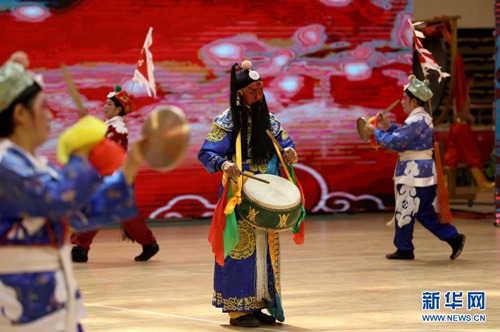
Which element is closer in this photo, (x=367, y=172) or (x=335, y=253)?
(x=335, y=253)

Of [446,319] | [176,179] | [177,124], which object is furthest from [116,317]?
[176,179]

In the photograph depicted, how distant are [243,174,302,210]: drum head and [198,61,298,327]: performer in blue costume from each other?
0.10 meters

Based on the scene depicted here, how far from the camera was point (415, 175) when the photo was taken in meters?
5.64

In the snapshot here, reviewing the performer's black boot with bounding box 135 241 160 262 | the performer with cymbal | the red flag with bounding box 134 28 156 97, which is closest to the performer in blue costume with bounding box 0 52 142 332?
the red flag with bounding box 134 28 156 97

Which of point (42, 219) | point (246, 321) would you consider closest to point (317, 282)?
point (246, 321)

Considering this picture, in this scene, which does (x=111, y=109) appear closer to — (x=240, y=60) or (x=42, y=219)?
(x=240, y=60)

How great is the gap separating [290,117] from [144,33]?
6.29 ft

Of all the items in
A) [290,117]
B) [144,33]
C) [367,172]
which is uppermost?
[144,33]

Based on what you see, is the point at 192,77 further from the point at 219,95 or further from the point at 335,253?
the point at 335,253

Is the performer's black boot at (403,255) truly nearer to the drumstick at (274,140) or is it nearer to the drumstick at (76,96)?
the drumstick at (274,140)

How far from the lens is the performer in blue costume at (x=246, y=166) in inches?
144

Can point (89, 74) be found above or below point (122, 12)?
below

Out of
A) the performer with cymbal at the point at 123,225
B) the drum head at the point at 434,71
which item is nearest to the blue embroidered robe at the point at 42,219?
the performer with cymbal at the point at 123,225

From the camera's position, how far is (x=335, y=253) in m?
6.09
